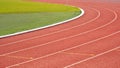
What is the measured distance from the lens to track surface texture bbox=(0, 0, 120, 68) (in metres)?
9.20

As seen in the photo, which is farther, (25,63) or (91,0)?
(91,0)

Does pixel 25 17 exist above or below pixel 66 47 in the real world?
below

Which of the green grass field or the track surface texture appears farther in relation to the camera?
the green grass field

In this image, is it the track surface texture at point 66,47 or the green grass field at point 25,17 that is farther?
the green grass field at point 25,17

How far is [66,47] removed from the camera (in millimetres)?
11117

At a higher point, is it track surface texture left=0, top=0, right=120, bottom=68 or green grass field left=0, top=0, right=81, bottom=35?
track surface texture left=0, top=0, right=120, bottom=68

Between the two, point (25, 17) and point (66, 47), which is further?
point (25, 17)

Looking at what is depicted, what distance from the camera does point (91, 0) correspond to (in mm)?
30562

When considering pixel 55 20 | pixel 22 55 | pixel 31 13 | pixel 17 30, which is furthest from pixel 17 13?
pixel 22 55

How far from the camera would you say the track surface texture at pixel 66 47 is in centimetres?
920

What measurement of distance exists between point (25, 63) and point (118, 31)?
19.3 ft

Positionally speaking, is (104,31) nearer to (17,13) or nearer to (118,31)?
(118,31)

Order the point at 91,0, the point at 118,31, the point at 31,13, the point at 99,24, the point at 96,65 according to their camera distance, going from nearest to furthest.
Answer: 1. the point at 96,65
2. the point at 118,31
3. the point at 99,24
4. the point at 31,13
5. the point at 91,0

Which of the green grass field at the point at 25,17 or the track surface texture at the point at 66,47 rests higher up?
the track surface texture at the point at 66,47
